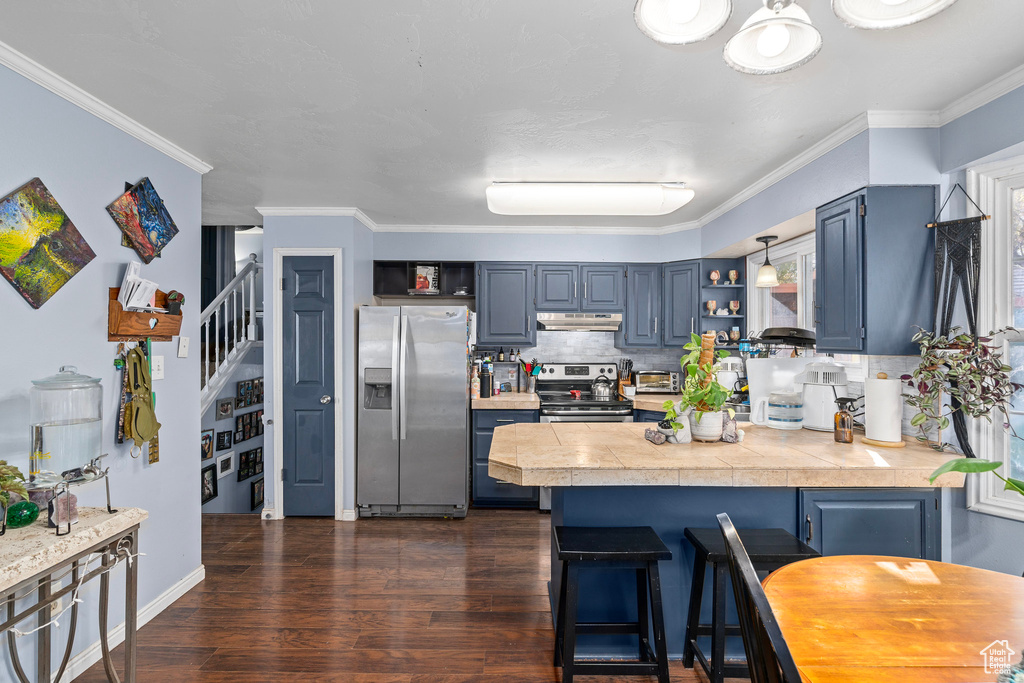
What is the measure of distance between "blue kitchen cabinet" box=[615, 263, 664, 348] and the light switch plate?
11.4 feet

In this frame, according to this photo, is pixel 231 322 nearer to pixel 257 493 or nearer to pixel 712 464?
pixel 257 493

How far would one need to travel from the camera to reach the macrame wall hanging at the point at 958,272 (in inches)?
86.1

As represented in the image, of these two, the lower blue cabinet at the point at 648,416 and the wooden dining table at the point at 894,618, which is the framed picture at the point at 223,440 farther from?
the wooden dining table at the point at 894,618

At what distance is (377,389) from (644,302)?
2.48 meters

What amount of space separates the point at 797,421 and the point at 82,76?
3696mm

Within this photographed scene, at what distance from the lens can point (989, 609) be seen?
3.93 feet

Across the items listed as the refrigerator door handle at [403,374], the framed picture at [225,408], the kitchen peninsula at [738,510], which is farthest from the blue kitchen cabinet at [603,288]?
the framed picture at [225,408]

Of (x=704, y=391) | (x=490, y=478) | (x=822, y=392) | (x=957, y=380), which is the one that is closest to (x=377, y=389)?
(x=490, y=478)

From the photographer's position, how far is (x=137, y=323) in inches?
92.8

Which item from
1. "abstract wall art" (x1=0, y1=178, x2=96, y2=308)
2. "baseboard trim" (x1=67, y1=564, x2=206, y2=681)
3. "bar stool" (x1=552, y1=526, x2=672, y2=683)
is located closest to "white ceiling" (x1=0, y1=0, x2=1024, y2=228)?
"abstract wall art" (x1=0, y1=178, x2=96, y2=308)

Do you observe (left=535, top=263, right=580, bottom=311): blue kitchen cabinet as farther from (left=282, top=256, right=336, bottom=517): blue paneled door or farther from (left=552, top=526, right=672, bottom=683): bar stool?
(left=552, top=526, right=672, bottom=683): bar stool

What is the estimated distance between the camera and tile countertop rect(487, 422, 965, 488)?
1.90 metres

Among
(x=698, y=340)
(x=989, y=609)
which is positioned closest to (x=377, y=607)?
(x=698, y=340)

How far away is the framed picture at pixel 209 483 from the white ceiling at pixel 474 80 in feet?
9.33
